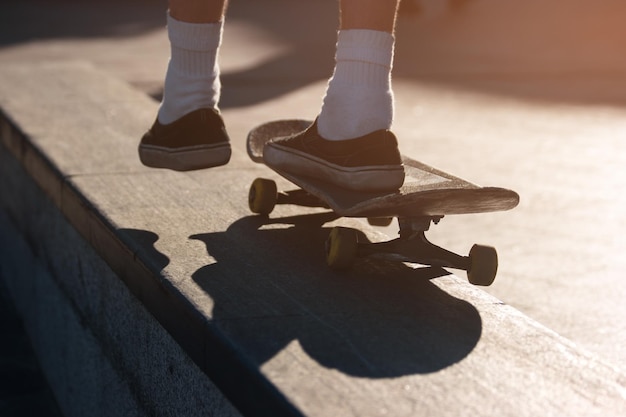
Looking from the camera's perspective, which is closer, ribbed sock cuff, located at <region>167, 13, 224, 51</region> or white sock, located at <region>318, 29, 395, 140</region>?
white sock, located at <region>318, 29, 395, 140</region>

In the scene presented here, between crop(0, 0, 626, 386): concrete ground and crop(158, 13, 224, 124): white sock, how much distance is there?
0.92 m

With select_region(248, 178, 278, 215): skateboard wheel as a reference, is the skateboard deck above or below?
above

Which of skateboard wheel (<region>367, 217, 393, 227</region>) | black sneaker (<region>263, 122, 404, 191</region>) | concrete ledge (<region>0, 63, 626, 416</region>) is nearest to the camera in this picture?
concrete ledge (<region>0, 63, 626, 416</region>)

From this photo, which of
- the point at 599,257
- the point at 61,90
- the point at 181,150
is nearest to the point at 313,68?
the point at 61,90

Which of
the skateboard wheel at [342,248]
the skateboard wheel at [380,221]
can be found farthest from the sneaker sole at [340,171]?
the skateboard wheel at [380,221]

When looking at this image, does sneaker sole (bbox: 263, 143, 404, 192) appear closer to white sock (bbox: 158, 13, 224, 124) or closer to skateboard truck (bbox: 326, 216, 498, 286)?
skateboard truck (bbox: 326, 216, 498, 286)

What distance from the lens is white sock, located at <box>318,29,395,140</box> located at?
7.45 ft

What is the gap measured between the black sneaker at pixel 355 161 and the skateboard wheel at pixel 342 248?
0.41 ft

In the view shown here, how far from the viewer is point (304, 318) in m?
1.90

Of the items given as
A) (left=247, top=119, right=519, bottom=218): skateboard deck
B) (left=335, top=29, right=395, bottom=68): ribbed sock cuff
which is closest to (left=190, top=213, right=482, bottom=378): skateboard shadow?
(left=247, top=119, right=519, bottom=218): skateboard deck

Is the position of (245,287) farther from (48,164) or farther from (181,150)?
(48,164)

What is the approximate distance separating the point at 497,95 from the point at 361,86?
13.3ft

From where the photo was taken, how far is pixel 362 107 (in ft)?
7.45

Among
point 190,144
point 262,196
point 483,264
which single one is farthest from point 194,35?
point 483,264
